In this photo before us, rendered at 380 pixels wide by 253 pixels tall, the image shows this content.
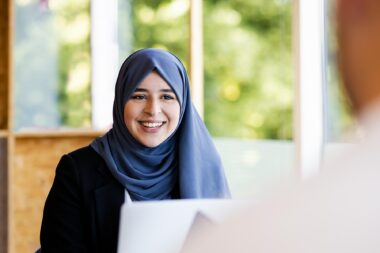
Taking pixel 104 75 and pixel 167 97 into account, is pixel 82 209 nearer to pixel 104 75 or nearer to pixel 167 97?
pixel 167 97

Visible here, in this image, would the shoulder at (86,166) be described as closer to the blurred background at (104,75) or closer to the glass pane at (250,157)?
Answer: the glass pane at (250,157)

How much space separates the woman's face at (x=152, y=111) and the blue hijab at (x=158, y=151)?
0.06ft

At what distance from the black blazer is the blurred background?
2.20 m

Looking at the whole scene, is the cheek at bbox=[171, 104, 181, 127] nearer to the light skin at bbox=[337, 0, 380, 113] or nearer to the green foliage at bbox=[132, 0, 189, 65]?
the light skin at bbox=[337, 0, 380, 113]

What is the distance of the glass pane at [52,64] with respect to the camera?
14.4 feet

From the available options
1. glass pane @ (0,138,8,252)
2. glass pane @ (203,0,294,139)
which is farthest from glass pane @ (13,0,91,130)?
glass pane @ (203,0,294,139)

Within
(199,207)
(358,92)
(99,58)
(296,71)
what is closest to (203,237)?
(358,92)

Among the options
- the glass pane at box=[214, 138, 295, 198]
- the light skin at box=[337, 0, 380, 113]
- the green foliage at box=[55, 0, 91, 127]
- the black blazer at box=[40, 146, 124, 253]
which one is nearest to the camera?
the light skin at box=[337, 0, 380, 113]

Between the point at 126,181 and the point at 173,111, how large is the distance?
0.78 ft

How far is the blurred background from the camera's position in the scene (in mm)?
4309

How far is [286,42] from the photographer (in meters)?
4.26

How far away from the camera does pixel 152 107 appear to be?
193cm

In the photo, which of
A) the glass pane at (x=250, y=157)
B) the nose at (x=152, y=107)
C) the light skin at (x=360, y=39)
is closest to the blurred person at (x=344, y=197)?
the light skin at (x=360, y=39)

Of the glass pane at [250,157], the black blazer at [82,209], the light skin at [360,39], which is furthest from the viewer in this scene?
the glass pane at [250,157]
